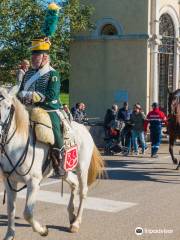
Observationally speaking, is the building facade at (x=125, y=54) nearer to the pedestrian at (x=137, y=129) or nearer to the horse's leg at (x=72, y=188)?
the pedestrian at (x=137, y=129)

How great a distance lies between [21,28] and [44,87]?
12431 mm

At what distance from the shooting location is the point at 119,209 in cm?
888

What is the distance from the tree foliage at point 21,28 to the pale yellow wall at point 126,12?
1624 millimetres

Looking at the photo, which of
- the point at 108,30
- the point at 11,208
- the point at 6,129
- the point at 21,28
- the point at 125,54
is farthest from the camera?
the point at 108,30

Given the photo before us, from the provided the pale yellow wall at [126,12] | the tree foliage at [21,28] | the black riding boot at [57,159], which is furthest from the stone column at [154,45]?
the black riding boot at [57,159]

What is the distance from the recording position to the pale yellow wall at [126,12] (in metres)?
20.7

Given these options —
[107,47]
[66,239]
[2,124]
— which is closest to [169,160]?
[107,47]

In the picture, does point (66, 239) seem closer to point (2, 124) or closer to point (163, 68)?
point (2, 124)

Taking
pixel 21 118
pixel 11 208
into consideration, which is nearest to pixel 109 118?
pixel 11 208

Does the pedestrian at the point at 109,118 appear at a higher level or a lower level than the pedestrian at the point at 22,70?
lower

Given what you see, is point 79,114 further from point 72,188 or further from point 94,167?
point 72,188

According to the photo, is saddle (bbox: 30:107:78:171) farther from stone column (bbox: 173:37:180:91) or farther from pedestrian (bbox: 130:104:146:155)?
stone column (bbox: 173:37:180:91)

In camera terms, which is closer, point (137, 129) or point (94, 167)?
point (94, 167)

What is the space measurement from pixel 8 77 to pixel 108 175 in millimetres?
7941
